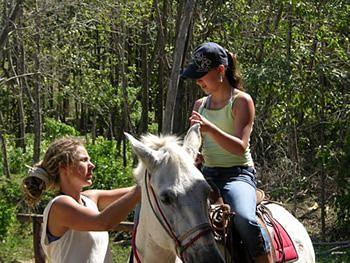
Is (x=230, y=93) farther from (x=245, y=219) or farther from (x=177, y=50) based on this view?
(x=177, y=50)

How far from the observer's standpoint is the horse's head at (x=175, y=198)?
3.23 metres

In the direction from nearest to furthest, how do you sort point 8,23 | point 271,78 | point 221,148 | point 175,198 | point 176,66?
point 175,198 < point 221,148 < point 176,66 < point 271,78 < point 8,23

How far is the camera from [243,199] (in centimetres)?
A: 395

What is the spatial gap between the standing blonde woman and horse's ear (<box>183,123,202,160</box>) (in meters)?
0.34

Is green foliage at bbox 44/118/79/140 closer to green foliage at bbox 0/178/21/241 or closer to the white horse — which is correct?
green foliage at bbox 0/178/21/241

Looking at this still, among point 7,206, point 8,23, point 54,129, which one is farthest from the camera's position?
point 54,129

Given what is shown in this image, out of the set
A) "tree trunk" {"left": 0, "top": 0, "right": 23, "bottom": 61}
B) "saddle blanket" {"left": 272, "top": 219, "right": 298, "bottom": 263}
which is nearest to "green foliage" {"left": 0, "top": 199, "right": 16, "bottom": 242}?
"tree trunk" {"left": 0, "top": 0, "right": 23, "bottom": 61}

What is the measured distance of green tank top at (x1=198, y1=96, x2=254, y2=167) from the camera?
4070mm

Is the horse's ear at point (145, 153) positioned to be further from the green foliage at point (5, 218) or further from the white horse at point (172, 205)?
the green foliage at point (5, 218)

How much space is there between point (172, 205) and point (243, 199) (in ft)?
2.40

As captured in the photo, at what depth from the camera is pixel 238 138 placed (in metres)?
3.93

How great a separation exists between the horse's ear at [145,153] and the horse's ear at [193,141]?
20cm

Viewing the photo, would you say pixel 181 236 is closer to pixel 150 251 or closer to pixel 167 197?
pixel 167 197

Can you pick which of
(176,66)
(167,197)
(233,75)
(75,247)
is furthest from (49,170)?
(176,66)
